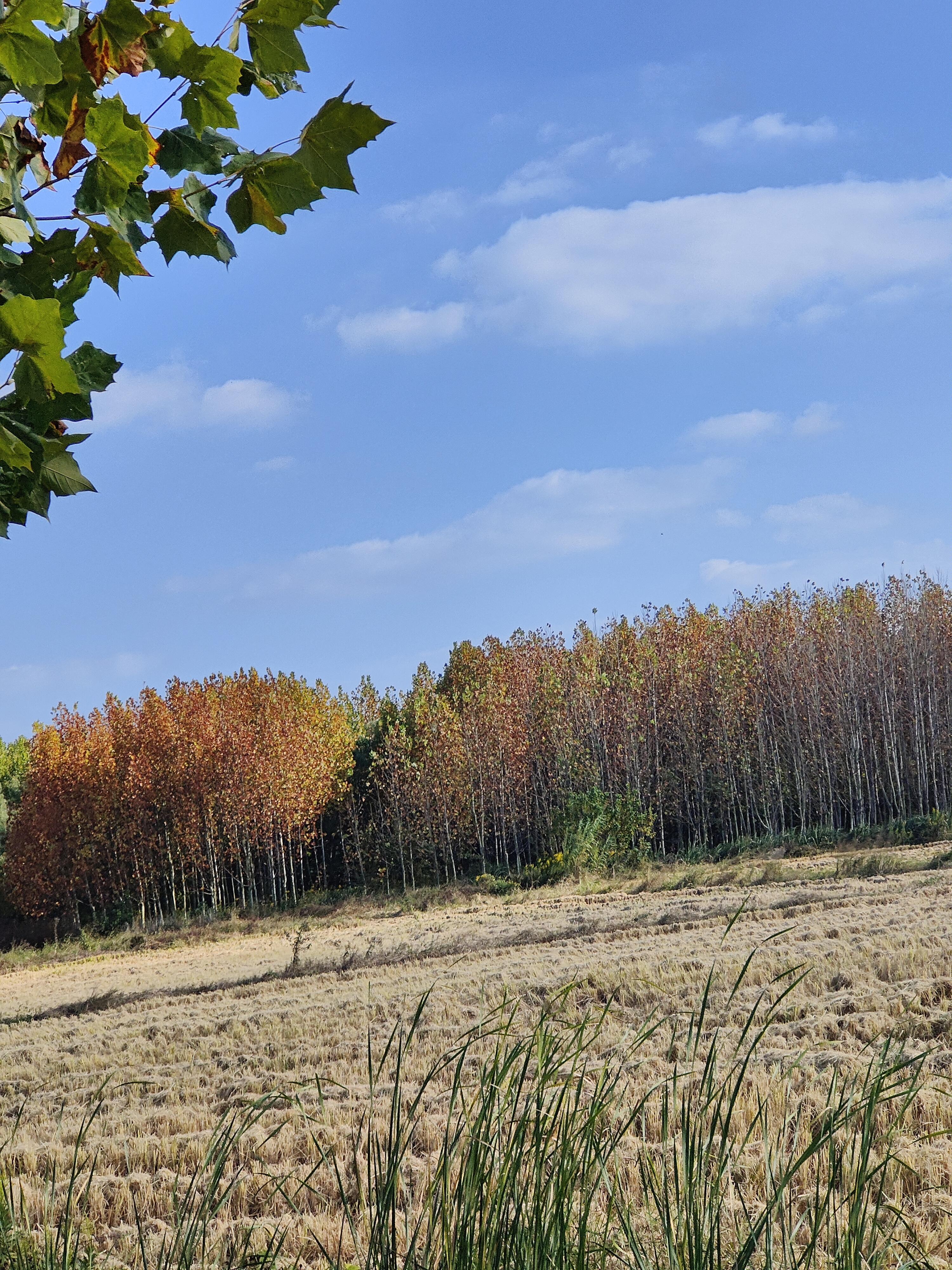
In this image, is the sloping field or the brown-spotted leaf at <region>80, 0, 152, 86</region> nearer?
the brown-spotted leaf at <region>80, 0, 152, 86</region>

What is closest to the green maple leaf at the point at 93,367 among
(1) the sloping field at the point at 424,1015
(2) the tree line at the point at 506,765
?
(1) the sloping field at the point at 424,1015

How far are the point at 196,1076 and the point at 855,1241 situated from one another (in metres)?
6.52

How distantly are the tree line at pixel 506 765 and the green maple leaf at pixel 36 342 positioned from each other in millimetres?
28230

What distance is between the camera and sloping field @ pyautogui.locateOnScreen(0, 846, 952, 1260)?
5062 mm

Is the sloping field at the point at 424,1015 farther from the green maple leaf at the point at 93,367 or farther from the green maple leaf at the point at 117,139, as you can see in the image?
the green maple leaf at the point at 117,139

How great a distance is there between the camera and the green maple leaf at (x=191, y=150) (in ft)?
6.07

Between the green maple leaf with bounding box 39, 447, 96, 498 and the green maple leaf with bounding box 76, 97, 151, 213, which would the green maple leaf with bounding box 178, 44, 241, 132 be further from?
the green maple leaf with bounding box 39, 447, 96, 498

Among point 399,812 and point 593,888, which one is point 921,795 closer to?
point 593,888

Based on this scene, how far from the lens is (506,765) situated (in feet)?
105

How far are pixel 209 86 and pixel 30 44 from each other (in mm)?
344

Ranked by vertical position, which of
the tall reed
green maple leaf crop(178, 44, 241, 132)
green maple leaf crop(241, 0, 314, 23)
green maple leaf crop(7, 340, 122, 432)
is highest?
green maple leaf crop(241, 0, 314, 23)

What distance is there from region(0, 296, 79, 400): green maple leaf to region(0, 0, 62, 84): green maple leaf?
0.99ft

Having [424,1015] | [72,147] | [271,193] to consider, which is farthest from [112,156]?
[424,1015]

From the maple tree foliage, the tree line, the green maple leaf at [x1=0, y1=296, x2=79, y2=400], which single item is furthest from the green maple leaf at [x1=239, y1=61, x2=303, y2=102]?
the tree line
